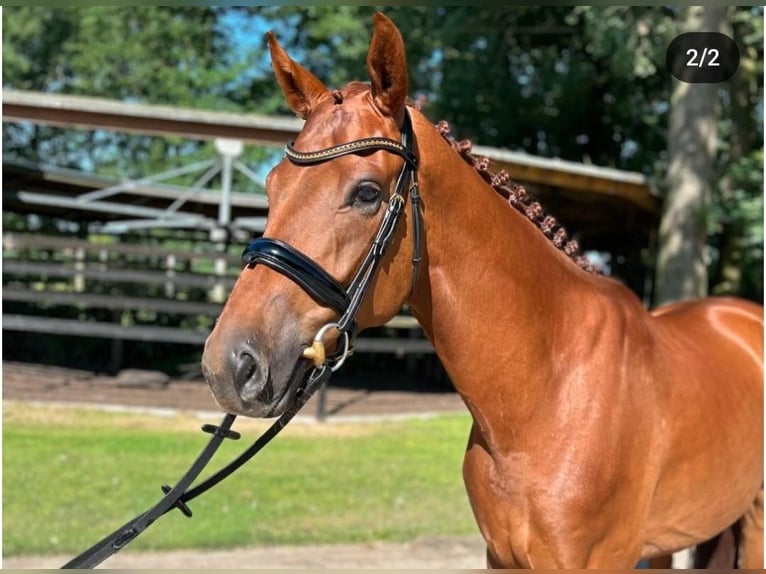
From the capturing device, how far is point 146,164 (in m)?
23.6

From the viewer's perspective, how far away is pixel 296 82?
196 cm

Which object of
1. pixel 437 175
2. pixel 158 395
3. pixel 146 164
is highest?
pixel 437 175

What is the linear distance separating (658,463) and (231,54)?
75.9 ft

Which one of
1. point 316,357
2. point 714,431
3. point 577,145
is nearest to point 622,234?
point 577,145

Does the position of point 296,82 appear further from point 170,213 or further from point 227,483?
point 170,213

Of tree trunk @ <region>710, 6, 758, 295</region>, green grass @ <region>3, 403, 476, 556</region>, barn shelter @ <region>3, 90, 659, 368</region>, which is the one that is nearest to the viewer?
green grass @ <region>3, 403, 476, 556</region>

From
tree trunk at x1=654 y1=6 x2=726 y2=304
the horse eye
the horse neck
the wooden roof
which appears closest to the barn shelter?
the wooden roof

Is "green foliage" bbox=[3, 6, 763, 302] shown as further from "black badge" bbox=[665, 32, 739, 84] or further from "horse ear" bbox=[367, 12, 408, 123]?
"horse ear" bbox=[367, 12, 408, 123]

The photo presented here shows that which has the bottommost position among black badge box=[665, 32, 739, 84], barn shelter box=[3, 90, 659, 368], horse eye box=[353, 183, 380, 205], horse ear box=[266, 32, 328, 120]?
barn shelter box=[3, 90, 659, 368]

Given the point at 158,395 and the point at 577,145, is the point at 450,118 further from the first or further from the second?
the point at 158,395

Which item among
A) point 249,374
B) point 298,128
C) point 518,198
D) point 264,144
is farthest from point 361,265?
point 264,144

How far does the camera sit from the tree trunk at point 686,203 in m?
6.89

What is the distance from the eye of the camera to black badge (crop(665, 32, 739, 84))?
2133 millimetres

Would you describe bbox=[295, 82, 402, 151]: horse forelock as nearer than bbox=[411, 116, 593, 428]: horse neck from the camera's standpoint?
Yes
